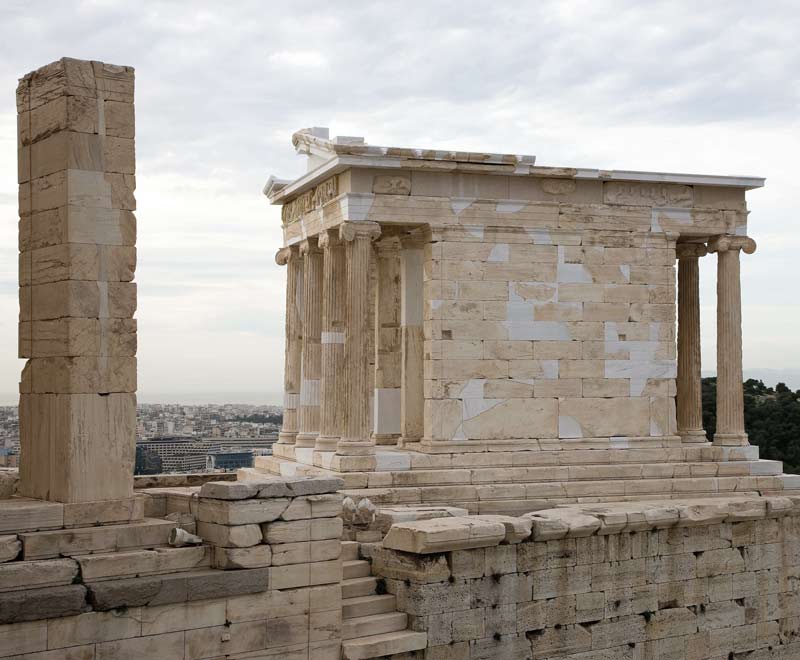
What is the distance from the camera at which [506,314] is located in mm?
20656

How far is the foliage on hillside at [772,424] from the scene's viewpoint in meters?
39.1

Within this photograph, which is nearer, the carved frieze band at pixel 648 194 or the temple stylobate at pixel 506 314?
the temple stylobate at pixel 506 314

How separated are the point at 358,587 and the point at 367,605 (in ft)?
1.17

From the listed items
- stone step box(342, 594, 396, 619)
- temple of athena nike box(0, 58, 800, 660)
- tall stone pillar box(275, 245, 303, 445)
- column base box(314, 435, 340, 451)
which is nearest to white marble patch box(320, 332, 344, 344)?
temple of athena nike box(0, 58, 800, 660)

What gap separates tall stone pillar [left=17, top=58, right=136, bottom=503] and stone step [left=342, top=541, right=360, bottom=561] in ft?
12.9

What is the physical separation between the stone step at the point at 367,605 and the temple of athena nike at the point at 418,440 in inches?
1.2

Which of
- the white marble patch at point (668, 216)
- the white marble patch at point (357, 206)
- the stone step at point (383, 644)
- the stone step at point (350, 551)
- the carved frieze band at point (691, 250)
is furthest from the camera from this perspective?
the carved frieze band at point (691, 250)

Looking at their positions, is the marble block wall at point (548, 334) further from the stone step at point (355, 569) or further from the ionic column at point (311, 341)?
the stone step at point (355, 569)

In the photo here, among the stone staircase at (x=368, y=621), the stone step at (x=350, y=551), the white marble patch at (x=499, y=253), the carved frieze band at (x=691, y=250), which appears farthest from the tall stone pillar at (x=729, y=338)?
the stone staircase at (x=368, y=621)

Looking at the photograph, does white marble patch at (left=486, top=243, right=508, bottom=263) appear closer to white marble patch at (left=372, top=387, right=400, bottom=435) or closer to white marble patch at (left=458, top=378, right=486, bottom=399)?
white marble patch at (left=458, top=378, right=486, bottom=399)

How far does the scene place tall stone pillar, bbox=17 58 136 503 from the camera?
43.3 ft

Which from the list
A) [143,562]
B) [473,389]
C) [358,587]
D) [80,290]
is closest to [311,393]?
[473,389]

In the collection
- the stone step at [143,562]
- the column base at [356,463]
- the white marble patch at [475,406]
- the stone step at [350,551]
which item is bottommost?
the stone step at [350,551]

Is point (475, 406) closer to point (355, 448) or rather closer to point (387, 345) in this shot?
point (355, 448)
